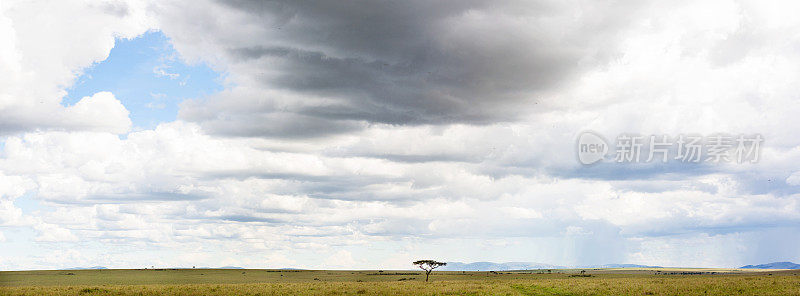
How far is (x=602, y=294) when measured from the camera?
53.0 metres

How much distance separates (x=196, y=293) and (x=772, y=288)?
2113 inches

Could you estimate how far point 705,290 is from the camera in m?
53.6

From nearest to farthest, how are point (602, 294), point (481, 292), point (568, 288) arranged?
1. point (602, 294)
2. point (481, 292)
3. point (568, 288)

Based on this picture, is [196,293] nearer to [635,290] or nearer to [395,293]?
[395,293]

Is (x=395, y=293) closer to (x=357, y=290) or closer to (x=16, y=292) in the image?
(x=357, y=290)

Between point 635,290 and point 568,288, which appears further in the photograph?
point 568,288

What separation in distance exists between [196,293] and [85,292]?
1285 cm

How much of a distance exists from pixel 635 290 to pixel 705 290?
5775 mm

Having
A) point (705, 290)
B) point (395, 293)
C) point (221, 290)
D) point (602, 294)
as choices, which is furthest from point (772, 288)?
point (221, 290)

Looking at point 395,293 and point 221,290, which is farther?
point 221,290

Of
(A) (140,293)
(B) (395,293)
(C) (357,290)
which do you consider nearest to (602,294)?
(B) (395,293)

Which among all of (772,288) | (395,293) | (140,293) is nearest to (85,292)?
(140,293)

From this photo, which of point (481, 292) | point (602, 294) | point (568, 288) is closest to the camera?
point (602, 294)

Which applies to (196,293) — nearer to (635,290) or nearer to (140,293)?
(140,293)
